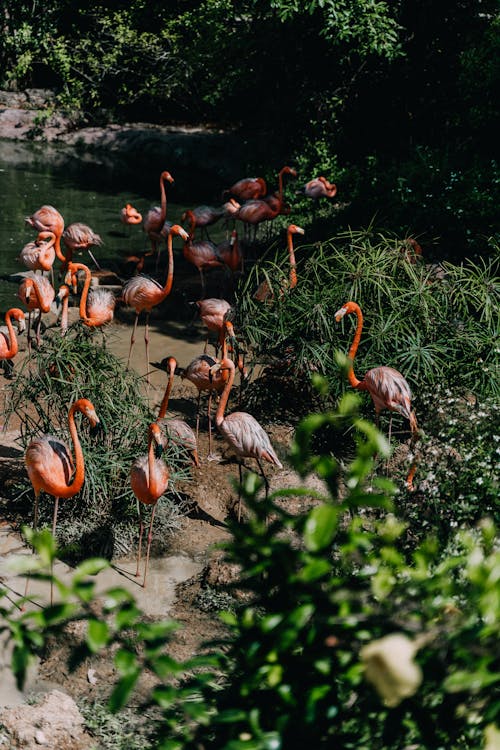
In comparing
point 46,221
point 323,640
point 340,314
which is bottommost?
point 46,221

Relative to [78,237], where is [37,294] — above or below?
above

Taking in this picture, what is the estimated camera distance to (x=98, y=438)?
554 cm

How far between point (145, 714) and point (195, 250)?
223 inches

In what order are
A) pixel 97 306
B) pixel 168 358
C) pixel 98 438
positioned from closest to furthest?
1. pixel 98 438
2. pixel 168 358
3. pixel 97 306

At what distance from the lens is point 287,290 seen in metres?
6.96

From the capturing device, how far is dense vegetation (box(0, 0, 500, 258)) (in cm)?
967

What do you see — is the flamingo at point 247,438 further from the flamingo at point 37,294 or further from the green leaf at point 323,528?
the green leaf at point 323,528

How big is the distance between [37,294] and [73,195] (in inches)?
303

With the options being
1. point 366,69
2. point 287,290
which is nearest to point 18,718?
point 287,290

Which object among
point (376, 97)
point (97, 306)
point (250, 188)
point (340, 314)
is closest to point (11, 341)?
point (97, 306)

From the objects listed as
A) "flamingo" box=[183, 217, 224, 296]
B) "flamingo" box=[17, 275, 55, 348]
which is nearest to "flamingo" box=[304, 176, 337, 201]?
"flamingo" box=[183, 217, 224, 296]

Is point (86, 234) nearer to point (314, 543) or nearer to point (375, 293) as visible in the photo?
point (375, 293)

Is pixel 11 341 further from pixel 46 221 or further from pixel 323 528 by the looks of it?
pixel 323 528

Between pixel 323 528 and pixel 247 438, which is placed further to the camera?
pixel 247 438
